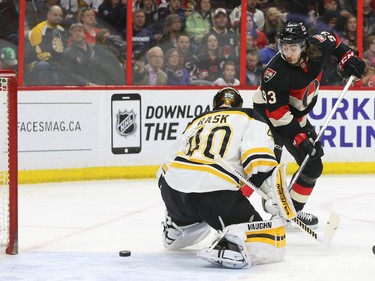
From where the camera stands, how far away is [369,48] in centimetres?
844

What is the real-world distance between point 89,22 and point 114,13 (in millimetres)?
Result: 225

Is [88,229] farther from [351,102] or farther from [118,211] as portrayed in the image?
[351,102]

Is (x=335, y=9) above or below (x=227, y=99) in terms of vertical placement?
above

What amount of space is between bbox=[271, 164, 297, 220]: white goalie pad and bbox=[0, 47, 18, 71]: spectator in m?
3.32

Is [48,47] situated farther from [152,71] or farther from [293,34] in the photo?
[293,34]

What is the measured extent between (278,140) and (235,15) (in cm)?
293

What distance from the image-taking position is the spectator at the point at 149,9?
7.79 meters

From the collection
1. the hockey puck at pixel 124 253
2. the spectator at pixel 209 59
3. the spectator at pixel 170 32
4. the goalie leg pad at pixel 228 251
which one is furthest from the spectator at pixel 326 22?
the goalie leg pad at pixel 228 251

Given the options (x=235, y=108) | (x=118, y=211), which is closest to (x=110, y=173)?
(x=118, y=211)

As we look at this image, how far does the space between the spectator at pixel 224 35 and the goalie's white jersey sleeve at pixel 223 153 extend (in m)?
3.69

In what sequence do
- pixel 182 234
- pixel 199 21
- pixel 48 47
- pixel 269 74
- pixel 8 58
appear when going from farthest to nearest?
pixel 199 21 → pixel 48 47 → pixel 8 58 → pixel 269 74 → pixel 182 234

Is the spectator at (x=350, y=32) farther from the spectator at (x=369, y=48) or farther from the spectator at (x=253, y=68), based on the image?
the spectator at (x=253, y=68)

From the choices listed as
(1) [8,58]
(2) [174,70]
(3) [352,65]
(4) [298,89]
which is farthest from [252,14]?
(4) [298,89]

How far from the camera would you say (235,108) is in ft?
14.5
